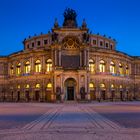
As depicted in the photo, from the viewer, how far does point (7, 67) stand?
95.4 meters

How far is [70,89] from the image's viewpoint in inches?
2997

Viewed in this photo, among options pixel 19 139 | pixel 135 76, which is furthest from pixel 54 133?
pixel 135 76

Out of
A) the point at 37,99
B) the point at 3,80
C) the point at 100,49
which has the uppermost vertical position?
the point at 100,49

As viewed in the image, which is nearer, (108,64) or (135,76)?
(108,64)

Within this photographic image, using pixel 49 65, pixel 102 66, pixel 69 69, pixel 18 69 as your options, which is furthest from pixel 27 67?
pixel 102 66

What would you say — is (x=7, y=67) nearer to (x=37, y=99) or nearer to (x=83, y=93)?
(x=37, y=99)

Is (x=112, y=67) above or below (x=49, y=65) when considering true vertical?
below

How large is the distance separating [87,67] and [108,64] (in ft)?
36.5

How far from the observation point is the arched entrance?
75.6 m

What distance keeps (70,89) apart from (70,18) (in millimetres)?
23328

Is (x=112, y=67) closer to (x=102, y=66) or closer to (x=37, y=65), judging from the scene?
(x=102, y=66)

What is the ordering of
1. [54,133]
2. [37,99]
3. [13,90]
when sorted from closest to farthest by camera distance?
[54,133], [37,99], [13,90]

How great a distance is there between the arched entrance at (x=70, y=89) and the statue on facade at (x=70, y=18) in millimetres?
18198

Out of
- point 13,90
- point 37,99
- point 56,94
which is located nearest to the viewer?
point 56,94
